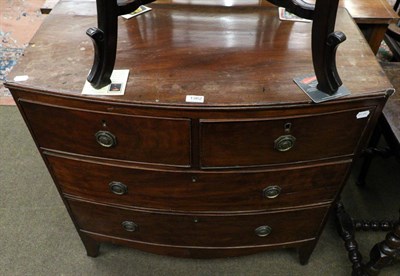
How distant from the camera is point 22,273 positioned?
4.55 feet

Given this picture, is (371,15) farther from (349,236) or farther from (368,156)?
(349,236)

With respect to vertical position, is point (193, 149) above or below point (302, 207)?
above

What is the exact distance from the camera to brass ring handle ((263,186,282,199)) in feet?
3.28

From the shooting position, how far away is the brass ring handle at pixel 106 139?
0.85 m

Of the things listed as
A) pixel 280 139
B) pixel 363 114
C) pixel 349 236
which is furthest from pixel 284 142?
pixel 349 236

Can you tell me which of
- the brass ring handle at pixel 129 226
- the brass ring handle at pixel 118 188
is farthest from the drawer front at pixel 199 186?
the brass ring handle at pixel 129 226

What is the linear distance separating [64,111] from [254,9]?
2.01 feet

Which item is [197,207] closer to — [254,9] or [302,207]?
[302,207]

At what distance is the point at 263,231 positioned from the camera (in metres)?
1.18

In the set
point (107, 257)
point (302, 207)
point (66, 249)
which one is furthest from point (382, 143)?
point (66, 249)

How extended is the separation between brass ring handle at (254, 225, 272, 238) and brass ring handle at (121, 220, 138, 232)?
16.1 inches

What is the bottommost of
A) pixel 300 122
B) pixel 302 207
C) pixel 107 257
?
pixel 107 257

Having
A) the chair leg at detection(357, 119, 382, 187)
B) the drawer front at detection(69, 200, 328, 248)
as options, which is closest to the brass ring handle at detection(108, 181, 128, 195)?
the drawer front at detection(69, 200, 328, 248)

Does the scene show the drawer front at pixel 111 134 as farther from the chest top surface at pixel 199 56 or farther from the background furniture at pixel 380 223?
the background furniture at pixel 380 223
